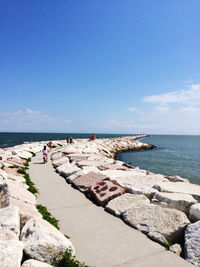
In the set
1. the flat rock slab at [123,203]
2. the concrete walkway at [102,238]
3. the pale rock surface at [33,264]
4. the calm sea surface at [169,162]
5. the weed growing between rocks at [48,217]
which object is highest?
the pale rock surface at [33,264]

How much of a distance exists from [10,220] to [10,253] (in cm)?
70

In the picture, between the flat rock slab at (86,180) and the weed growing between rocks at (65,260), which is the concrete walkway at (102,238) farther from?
the flat rock slab at (86,180)

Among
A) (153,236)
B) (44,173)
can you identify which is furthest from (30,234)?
(44,173)

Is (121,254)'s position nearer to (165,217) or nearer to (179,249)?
(179,249)

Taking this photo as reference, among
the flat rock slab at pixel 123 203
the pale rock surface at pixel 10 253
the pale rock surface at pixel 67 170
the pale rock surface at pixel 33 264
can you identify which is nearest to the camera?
the pale rock surface at pixel 10 253

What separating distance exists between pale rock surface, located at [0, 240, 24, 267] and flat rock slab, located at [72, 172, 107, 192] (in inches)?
140

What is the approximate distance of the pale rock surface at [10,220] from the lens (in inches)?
104

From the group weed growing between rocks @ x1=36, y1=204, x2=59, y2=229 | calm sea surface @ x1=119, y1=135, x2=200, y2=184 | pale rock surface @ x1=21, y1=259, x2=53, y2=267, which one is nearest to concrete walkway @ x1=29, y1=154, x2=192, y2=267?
weed growing between rocks @ x1=36, y1=204, x2=59, y2=229

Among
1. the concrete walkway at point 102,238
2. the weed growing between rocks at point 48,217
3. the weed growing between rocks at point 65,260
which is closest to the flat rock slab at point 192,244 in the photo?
the concrete walkway at point 102,238

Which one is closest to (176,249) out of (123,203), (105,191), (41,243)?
(123,203)

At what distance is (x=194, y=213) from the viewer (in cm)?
380

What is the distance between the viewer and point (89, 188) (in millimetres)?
5594

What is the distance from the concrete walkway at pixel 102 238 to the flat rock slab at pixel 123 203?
146mm

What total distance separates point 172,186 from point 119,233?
8.52 ft
